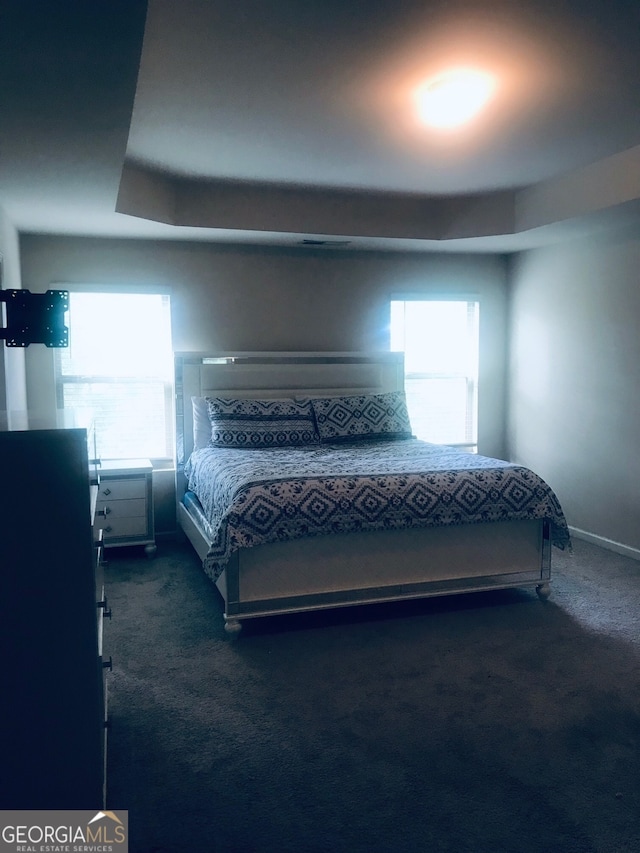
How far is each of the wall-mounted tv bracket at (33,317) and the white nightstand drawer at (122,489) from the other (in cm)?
258

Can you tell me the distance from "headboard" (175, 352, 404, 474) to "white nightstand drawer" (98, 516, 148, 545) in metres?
0.54

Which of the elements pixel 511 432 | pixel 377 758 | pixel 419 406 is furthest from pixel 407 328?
pixel 377 758

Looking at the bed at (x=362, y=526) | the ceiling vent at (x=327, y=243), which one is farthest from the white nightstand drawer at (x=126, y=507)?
the ceiling vent at (x=327, y=243)

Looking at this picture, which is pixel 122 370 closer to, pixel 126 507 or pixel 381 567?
pixel 126 507

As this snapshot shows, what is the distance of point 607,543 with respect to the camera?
460 cm

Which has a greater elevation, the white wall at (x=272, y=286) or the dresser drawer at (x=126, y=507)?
the white wall at (x=272, y=286)

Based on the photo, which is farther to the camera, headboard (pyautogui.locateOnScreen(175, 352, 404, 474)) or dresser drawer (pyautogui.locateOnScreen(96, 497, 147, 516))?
headboard (pyautogui.locateOnScreen(175, 352, 404, 474))

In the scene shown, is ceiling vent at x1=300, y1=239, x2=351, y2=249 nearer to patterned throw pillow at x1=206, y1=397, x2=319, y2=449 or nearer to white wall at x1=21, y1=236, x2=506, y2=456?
white wall at x1=21, y1=236, x2=506, y2=456

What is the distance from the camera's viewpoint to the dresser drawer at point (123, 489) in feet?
14.3

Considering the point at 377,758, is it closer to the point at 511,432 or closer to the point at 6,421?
the point at 6,421

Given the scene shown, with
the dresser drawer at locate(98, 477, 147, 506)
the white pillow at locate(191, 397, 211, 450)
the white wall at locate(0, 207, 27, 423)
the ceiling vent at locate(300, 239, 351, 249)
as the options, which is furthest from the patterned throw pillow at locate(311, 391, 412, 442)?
the white wall at locate(0, 207, 27, 423)

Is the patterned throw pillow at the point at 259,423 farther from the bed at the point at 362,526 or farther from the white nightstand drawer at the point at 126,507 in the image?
the white nightstand drawer at the point at 126,507

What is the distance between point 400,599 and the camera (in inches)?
133

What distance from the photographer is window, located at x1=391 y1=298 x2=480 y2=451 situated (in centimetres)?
557
